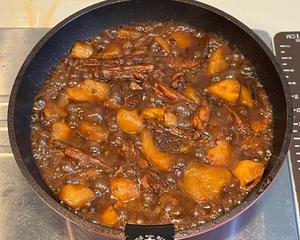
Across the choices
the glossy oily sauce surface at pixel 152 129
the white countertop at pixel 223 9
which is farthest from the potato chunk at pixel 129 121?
the white countertop at pixel 223 9

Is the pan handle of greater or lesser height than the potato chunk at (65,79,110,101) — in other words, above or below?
below

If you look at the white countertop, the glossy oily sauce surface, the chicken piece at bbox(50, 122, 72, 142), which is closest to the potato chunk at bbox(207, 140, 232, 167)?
the glossy oily sauce surface

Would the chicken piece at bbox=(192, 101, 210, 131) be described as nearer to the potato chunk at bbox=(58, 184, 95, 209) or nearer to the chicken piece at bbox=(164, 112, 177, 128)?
the chicken piece at bbox=(164, 112, 177, 128)

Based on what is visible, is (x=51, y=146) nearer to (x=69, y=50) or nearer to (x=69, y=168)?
(x=69, y=168)

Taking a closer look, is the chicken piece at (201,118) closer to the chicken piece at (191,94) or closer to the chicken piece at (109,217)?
the chicken piece at (191,94)

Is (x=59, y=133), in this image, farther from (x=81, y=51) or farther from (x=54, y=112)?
(x=81, y=51)

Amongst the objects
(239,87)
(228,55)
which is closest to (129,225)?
(239,87)

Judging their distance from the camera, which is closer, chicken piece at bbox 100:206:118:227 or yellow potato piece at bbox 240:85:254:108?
chicken piece at bbox 100:206:118:227

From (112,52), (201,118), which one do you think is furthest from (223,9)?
(201,118)
